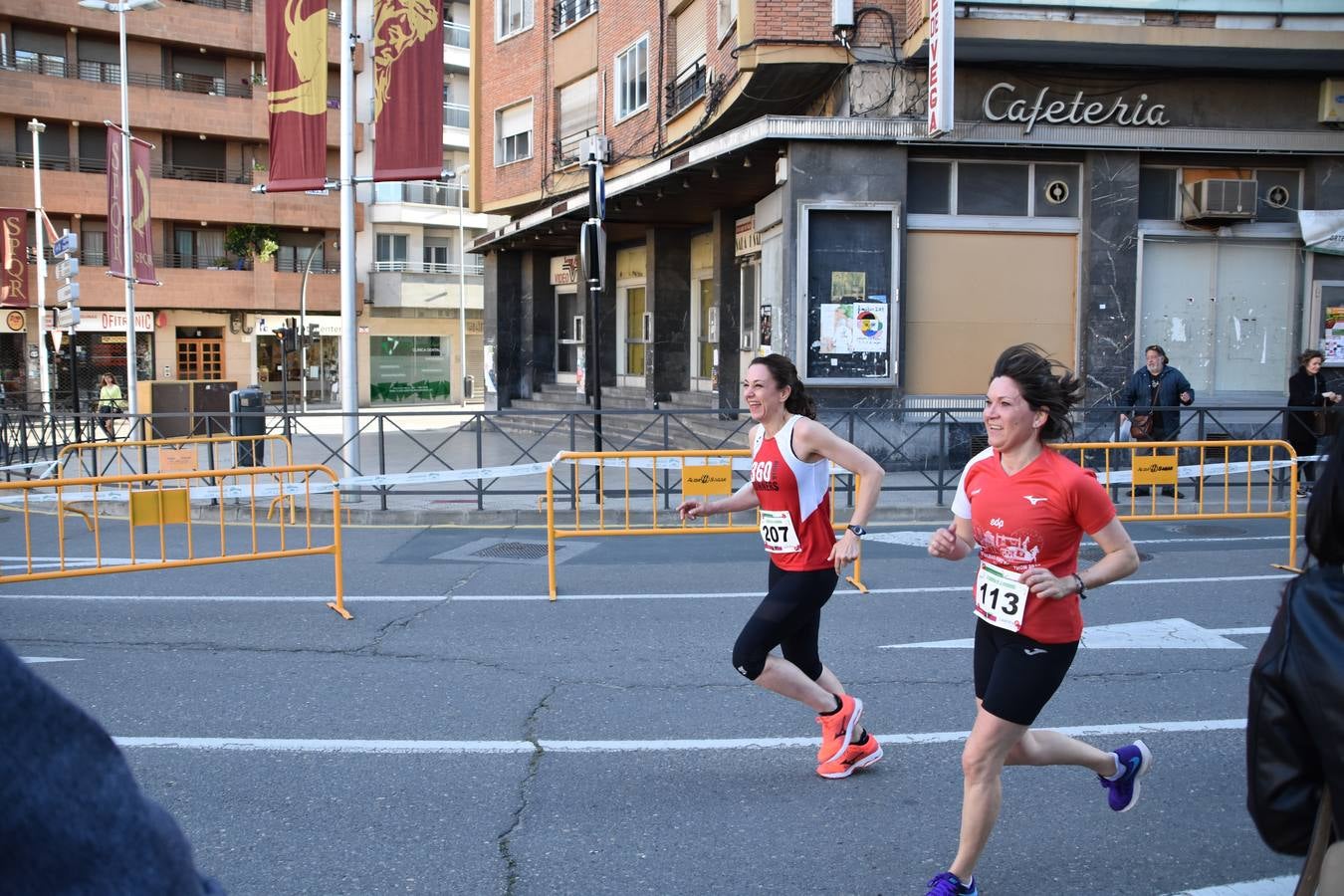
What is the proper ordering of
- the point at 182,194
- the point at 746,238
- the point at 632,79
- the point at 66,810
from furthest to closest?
1. the point at 182,194
2. the point at 632,79
3. the point at 746,238
4. the point at 66,810

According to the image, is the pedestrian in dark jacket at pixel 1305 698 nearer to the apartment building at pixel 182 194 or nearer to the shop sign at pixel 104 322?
the apartment building at pixel 182 194

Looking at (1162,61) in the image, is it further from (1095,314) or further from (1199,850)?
(1199,850)

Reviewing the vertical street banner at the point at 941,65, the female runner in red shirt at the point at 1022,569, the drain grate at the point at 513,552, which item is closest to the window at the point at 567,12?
the vertical street banner at the point at 941,65

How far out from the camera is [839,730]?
5.09 metres

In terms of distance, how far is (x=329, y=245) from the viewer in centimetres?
4831

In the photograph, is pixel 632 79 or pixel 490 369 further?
pixel 490 369

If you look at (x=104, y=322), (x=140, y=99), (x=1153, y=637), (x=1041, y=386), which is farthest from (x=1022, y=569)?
(x=140, y=99)

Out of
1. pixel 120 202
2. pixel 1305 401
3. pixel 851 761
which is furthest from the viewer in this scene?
pixel 120 202

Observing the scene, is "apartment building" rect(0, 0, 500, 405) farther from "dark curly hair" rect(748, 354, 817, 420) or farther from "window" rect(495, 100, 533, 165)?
"dark curly hair" rect(748, 354, 817, 420)

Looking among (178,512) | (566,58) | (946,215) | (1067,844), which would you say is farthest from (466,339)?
(1067,844)

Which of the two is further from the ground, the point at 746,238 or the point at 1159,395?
the point at 746,238

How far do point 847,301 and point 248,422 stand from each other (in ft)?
28.4

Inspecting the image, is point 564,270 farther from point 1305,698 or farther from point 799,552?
point 1305,698

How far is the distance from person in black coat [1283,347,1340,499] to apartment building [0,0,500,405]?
31.1 meters
